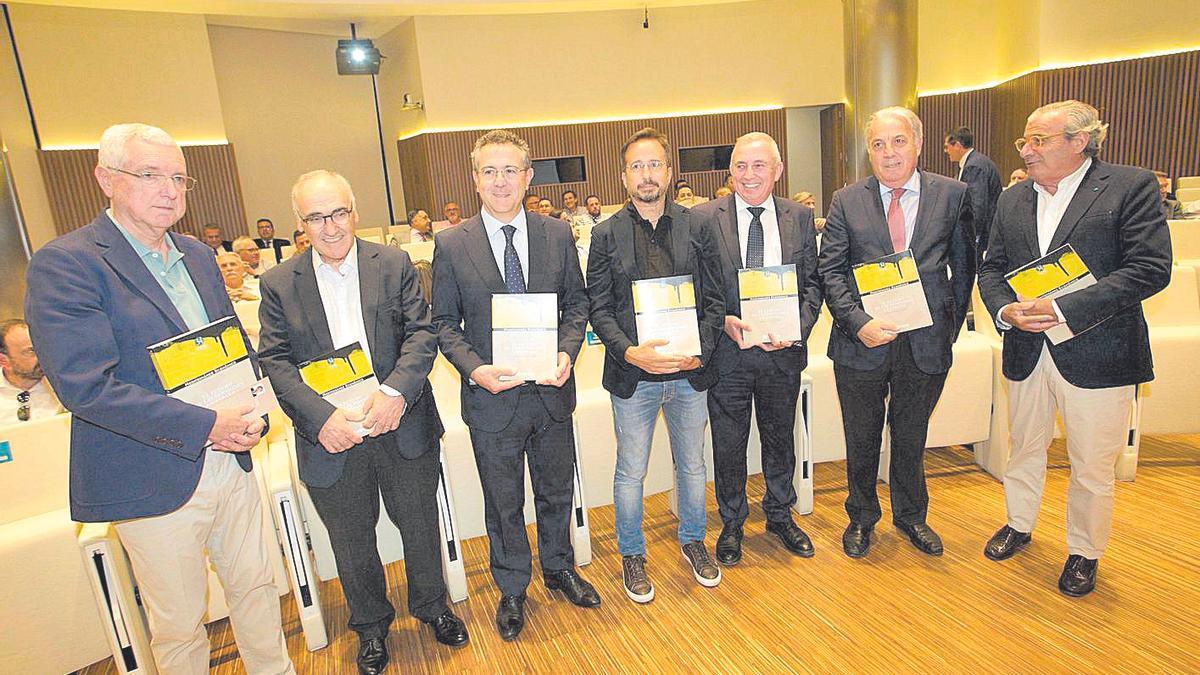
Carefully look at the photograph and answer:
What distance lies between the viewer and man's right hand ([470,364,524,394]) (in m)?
2.42

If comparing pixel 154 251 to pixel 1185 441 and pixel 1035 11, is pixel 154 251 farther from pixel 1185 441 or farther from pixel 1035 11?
pixel 1035 11

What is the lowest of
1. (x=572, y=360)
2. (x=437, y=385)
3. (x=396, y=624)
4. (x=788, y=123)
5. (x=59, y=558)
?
(x=396, y=624)

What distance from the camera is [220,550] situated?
2.21 m

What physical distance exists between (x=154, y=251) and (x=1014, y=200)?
3.10 m

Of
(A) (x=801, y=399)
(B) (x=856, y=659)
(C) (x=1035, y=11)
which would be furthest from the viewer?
(C) (x=1035, y=11)

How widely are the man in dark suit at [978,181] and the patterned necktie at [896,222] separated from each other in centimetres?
29

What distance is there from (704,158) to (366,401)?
11862 mm

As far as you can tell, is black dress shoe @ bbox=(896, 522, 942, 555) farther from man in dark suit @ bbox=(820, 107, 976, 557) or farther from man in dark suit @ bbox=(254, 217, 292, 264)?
man in dark suit @ bbox=(254, 217, 292, 264)

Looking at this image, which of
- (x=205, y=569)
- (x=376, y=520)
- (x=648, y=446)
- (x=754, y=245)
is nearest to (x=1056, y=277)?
(x=754, y=245)

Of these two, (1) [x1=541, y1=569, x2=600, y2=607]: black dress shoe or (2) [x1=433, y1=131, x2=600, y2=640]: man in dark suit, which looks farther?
(1) [x1=541, y1=569, x2=600, y2=607]: black dress shoe

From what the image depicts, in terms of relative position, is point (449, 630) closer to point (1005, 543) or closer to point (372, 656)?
point (372, 656)

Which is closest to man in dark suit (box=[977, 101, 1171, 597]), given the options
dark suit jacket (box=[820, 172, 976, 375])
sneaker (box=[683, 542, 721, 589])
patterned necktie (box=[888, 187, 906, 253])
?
dark suit jacket (box=[820, 172, 976, 375])

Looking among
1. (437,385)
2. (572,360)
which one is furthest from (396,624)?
(572,360)


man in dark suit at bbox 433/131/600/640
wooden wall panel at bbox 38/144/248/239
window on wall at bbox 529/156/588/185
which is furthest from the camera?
window on wall at bbox 529/156/588/185
